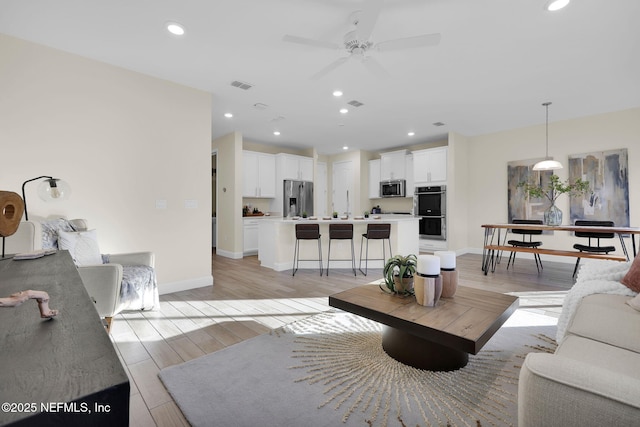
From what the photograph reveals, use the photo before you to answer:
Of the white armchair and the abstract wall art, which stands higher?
the abstract wall art

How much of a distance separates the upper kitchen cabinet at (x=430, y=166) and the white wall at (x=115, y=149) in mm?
4972

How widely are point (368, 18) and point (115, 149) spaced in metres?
3.03

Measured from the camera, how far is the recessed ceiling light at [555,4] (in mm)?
2400

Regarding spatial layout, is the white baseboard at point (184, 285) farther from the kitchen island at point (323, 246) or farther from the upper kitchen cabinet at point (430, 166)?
the upper kitchen cabinet at point (430, 166)

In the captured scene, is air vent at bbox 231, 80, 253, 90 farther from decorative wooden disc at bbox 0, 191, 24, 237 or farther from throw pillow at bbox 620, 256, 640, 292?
throw pillow at bbox 620, 256, 640, 292

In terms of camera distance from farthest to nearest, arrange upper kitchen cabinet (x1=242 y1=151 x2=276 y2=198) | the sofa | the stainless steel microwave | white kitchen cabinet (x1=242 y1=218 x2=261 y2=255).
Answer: the stainless steel microwave, upper kitchen cabinet (x1=242 y1=151 x2=276 y2=198), white kitchen cabinet (x1=242 y1=218 x2=261 y2=255), the sofa

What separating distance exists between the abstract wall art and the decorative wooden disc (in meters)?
7.39

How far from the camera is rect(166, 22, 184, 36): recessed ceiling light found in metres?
2.67

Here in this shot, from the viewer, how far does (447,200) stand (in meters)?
6.58

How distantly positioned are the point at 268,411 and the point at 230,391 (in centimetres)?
30

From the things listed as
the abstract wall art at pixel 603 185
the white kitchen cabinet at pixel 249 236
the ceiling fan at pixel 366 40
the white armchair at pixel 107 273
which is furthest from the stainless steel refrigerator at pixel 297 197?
the abstract wall art at pixel 603 185

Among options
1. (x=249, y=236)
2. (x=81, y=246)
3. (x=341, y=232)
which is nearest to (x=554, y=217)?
(x=341, y=232)

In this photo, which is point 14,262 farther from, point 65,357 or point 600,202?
point 600,202

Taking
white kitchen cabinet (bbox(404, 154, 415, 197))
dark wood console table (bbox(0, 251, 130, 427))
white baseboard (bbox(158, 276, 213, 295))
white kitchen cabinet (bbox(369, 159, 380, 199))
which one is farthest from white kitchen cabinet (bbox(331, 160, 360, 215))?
dark wood console table (bbox(0, 251, 130, 427))
